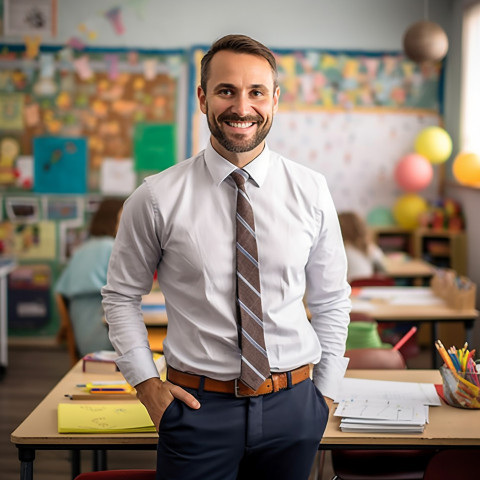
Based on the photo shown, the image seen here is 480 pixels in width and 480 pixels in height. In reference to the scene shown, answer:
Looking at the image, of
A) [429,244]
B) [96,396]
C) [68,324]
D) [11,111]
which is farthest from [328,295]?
[11,111]

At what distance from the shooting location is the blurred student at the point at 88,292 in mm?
4051

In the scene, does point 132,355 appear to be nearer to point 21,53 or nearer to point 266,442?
point 266,442

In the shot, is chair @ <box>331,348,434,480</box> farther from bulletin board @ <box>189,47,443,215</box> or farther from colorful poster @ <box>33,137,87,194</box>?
colorful poster @ <box>33,137,87,194</box>

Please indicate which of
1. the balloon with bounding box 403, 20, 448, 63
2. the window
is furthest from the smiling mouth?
the window

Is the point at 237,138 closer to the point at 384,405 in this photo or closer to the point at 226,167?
the point at 226,167

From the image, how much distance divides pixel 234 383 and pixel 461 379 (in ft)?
3.11

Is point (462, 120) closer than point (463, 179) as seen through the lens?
No

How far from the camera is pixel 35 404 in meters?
4.81

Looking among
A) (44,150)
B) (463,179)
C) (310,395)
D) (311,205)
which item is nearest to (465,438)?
(310,395)

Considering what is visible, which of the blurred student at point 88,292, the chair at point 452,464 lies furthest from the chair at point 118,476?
the blurred student at point 88,292

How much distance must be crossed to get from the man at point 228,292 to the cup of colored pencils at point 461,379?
2.26 ft

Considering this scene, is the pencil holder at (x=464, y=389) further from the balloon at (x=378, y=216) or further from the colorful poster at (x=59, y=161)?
the colorful poster at (x=59, y=161)

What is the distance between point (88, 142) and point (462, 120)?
10.9ft

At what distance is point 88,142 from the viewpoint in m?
6.61
